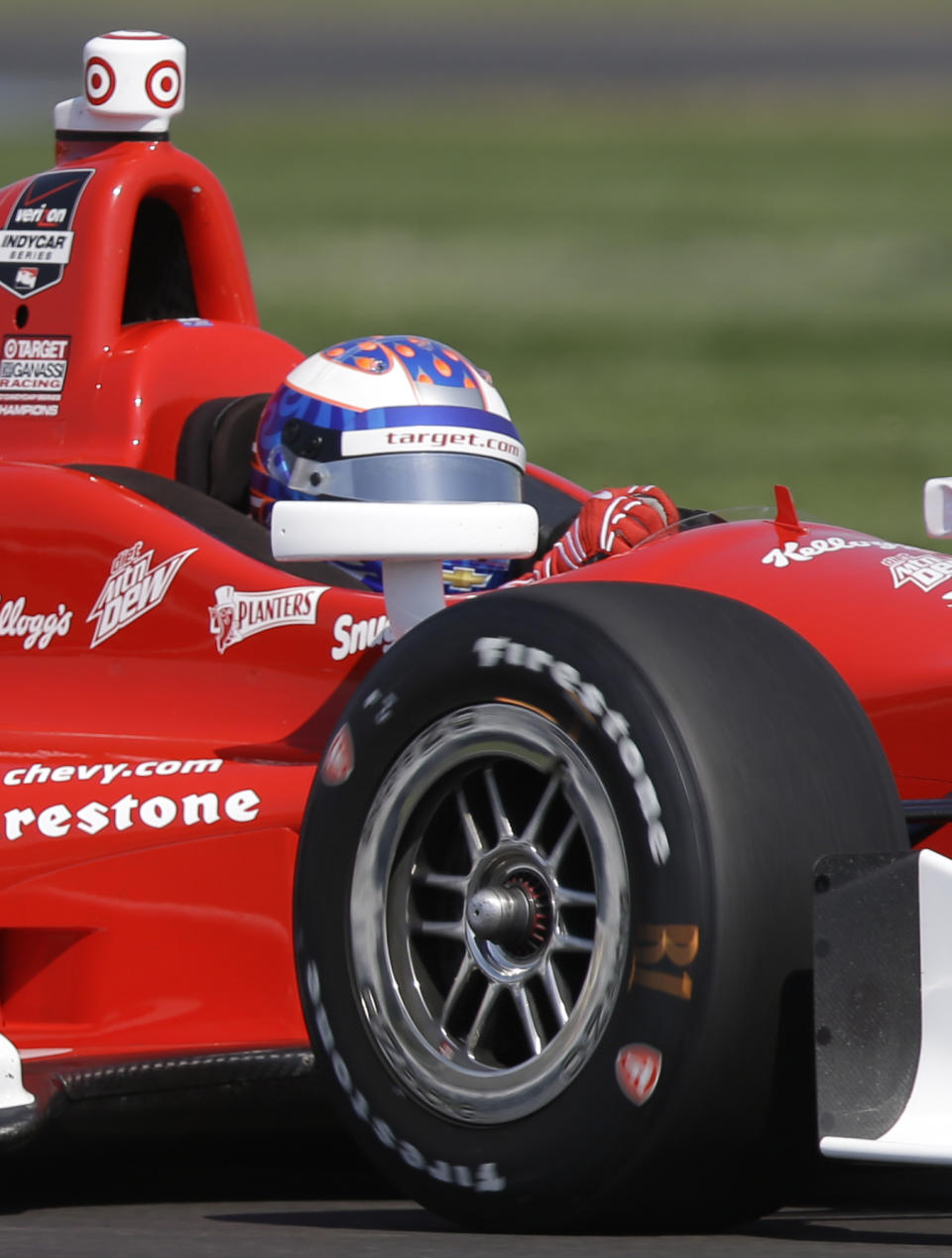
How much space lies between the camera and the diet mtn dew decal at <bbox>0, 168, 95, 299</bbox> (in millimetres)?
4887

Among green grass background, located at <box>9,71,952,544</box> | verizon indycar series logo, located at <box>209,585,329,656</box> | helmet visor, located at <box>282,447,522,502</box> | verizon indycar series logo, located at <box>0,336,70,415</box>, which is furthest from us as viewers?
green grass background, located at <box>9,71,952,544</box>

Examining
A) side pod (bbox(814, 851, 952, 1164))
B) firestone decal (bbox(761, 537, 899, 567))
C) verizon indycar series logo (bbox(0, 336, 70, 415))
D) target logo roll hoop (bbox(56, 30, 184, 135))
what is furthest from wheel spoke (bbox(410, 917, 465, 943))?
target logo roll hoop (bbox(56, 30, 184, 135))

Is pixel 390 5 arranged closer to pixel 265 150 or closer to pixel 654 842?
pixel 265 150

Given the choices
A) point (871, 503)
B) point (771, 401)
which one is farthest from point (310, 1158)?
point (771, 401)

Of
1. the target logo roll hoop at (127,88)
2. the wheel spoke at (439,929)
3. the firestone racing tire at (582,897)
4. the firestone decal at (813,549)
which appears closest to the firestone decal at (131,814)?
the firestone racing tire at (582,897)

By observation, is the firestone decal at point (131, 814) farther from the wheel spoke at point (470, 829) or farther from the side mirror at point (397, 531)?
the wheel spoke at point (470, 829)

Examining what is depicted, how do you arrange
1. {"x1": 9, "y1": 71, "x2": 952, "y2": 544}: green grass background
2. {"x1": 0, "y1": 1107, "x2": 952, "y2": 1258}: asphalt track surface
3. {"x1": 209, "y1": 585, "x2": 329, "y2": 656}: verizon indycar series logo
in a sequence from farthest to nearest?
1. {"x1": 9, "y1": 71, "x2": 952, "y2": 544}: green grass background
2. {"x1": 209, "y1": 585, "x2": 329, "y2": 656}: verizon indycar series logo
3. {"x1": 0, "y1": 1107, "x2": 952, "y2": 1258}: asphalt track surface

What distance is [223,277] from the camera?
522 cm

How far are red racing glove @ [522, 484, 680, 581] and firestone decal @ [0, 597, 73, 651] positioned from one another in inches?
29.7

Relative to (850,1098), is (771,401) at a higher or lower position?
higher

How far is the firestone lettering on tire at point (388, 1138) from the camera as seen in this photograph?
9.37ft

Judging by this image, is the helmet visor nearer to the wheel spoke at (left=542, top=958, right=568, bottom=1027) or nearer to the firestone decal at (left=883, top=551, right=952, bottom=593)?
the firestone decal at (left=883, top=551, right=952, bottom=593)

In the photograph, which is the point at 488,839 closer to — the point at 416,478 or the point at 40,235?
the point at 416,478

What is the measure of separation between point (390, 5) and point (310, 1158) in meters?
36.1
